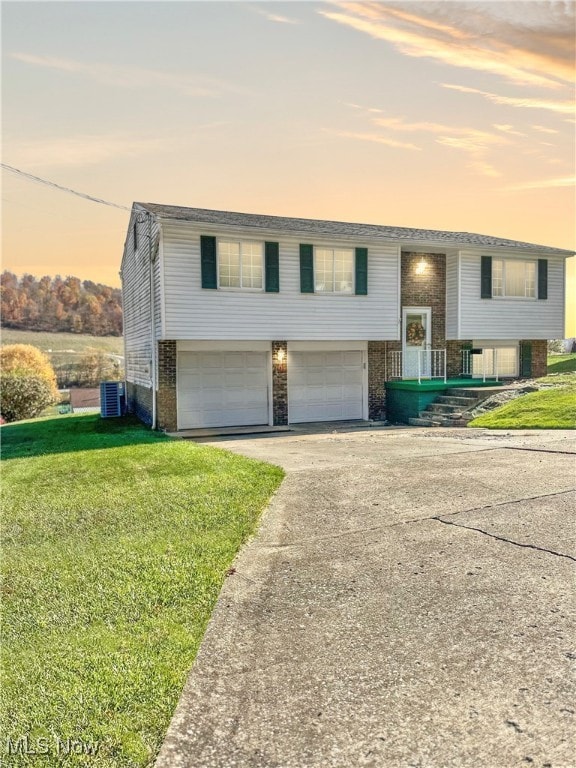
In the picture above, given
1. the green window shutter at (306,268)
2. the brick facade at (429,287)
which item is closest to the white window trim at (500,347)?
the brick facade at (429,287)

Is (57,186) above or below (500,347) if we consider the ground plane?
above

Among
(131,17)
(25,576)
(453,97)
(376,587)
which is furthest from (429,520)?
(453,97)

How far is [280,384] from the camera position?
1719 cm

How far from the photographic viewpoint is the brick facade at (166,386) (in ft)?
51.1

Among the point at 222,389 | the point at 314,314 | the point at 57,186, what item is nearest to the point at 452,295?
the point at 314,314

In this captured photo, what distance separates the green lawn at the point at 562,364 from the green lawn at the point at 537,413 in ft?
42.2

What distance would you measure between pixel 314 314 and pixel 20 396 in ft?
69.3

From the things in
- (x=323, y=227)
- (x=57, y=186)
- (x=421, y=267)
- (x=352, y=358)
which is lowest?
(x=352, y=358)

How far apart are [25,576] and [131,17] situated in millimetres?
9693

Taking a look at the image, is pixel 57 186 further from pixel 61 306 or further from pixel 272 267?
pixel 61 306

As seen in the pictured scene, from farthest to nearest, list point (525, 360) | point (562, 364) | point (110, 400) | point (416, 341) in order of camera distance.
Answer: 1. point (562, 364)
2. point (110, 400)
3. point (525, 360)
4. point (416, 341)

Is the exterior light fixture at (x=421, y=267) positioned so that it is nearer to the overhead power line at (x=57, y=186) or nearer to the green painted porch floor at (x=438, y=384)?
the green painted porch floor at (x=438, y=384)

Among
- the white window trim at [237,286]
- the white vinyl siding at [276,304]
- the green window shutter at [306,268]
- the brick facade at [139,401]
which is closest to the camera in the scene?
the white vinyl siding at [276,304]

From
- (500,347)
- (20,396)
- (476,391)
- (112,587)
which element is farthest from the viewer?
(20,396)
